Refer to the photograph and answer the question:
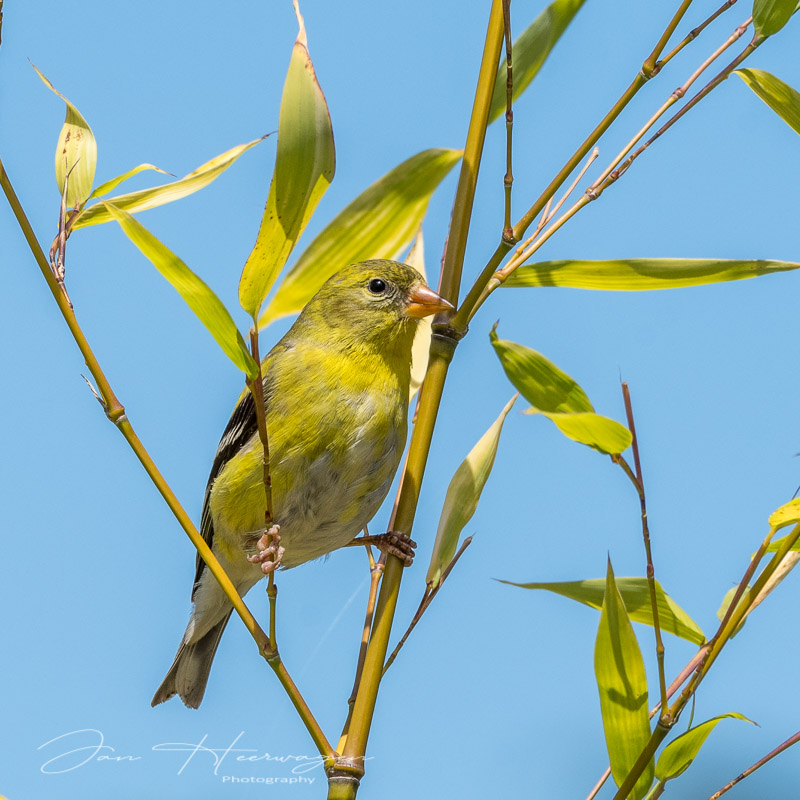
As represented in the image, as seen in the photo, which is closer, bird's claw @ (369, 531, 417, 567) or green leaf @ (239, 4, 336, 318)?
green leaf @ (239, 4, 336, 318)

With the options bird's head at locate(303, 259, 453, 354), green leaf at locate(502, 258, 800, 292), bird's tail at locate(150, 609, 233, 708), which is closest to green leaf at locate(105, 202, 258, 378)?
green leaf at locate(502, 258, 800, 292)

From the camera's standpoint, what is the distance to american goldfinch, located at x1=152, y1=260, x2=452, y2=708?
212 centimetres

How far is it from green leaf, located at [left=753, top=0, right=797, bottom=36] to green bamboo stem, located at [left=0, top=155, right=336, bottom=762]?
1078 mm

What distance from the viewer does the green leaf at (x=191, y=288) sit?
1.14 metres

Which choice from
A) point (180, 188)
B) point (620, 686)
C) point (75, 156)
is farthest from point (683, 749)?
point (75, 156)

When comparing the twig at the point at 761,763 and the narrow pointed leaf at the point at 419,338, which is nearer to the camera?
the twig at the point at 761,763

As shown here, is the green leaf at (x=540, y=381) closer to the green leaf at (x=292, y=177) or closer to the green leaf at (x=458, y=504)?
the green leaf at (x=458, y=504)

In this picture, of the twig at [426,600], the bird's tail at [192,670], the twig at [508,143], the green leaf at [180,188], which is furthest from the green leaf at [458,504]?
the bird's tail at [192,670]

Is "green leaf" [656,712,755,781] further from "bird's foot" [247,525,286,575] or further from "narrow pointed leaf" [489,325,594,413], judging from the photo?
"bird's foot" [247,525,286,575]

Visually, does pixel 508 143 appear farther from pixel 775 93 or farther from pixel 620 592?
pixel 620 592

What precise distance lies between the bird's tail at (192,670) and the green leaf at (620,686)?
→ 1.56 meters

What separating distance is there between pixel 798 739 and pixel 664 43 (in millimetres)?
955

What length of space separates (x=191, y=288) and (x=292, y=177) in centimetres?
20

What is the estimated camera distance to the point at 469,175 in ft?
4.99
